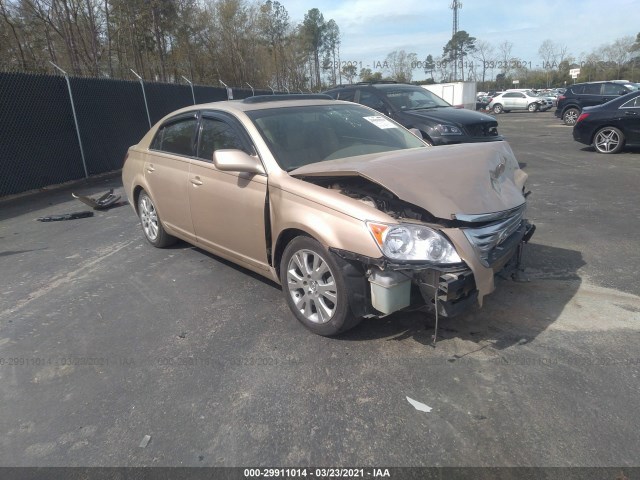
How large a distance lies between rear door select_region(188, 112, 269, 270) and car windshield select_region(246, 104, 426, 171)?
9.5 inches

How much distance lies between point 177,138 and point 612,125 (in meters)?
10.8

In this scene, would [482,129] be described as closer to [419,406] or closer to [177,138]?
[177,138]

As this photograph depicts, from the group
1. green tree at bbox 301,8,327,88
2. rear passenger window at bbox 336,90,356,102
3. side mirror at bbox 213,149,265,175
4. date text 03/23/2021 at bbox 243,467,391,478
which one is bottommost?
date text 03/23/2021 at bbox 243,467,391,478

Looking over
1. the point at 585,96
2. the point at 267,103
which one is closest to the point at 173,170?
the point at 267,103

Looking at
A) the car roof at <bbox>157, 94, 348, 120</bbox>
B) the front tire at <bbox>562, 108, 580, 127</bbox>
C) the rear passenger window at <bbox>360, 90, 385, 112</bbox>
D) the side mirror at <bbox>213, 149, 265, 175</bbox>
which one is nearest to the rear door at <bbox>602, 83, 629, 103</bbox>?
the front tire at <bbox>562, 108, 580, 127</bbox>

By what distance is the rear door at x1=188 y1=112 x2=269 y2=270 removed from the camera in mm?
3666

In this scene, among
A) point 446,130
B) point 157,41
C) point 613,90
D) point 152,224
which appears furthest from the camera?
point 157,41

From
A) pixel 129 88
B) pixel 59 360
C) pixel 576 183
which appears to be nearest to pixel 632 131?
pixel 576 183

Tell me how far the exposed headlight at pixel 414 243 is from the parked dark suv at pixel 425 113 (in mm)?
5610

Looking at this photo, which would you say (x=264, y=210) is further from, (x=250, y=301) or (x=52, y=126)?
(x=52, y=126)

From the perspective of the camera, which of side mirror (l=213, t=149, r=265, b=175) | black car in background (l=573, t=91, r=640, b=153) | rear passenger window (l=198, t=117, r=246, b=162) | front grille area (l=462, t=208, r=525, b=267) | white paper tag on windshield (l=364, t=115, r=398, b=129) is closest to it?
front grille area (l=462, t=208, r=525, b=267)

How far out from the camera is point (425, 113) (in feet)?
28.5

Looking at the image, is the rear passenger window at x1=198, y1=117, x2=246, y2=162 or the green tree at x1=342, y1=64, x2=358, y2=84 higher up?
the green tree at x1=342, y1=64, x2=358, y2=84

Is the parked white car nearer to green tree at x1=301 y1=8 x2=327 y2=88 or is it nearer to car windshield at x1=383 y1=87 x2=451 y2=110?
car windshield at x1=383 y1=87 x2=451 y2=110
